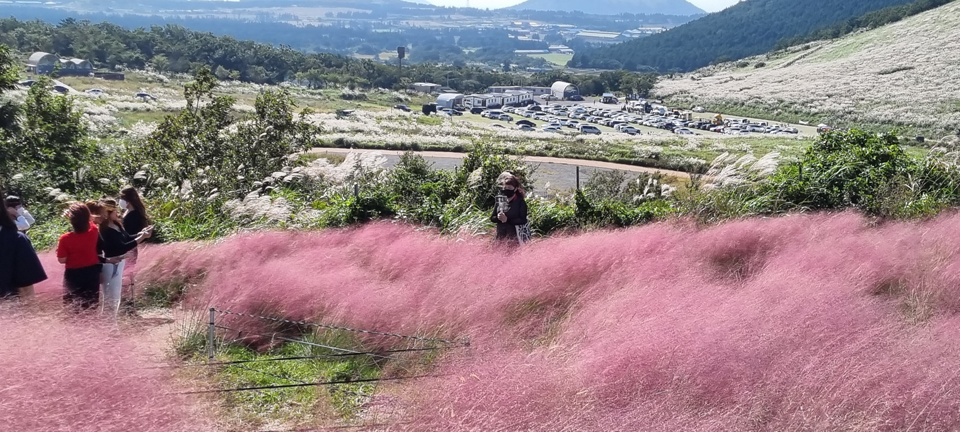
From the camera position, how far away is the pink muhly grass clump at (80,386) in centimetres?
384

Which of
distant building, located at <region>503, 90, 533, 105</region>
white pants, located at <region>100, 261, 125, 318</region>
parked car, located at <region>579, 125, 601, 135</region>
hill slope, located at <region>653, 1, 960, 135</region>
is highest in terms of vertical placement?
white pants, located at <region>100, 261, 125, 318</region>

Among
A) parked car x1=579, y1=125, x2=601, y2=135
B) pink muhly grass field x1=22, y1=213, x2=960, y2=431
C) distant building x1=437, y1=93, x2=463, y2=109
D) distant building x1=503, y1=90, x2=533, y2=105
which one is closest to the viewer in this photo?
pink muhly grass field x1=22, y1=213, x2=960, y2=431

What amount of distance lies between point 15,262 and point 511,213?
469cm

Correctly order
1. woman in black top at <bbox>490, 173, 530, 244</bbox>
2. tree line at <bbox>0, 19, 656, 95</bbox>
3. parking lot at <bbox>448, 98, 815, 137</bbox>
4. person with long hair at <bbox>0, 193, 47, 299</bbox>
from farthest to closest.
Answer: tree line at <bbox>0, 19, 656, 95</bbox>, parking lot at <bbox>448, 98, 815, 137</bbox>, woman in black top at <bbox>490, 173, 530, 244</bbox>, person with long hair at <bbox>0, 193, 47, 299</bbox>

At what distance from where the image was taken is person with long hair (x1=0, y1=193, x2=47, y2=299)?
6.51 meters

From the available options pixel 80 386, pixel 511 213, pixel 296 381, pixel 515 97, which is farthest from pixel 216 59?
pixel 80 386

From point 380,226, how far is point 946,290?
600cm

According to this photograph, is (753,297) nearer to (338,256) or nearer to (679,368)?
(679,368)

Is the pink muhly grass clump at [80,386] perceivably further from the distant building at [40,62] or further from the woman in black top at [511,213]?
the distant building at [40,62]

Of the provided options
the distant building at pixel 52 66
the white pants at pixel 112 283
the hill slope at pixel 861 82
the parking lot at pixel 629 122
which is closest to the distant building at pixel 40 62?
the distant building at pixel 52 66

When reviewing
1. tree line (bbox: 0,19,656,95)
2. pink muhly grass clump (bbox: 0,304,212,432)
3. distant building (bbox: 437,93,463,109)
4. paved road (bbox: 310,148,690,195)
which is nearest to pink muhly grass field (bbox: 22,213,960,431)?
pink muhly grass clump (bbox: 0,304,212,432)

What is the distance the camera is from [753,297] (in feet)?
17.6

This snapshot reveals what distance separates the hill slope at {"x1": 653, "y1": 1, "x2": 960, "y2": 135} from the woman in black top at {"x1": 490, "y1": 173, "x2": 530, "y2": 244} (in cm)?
5313

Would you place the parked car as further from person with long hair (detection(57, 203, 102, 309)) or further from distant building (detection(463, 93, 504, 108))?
person with long hair (detection(57, 203, 102, 309))
